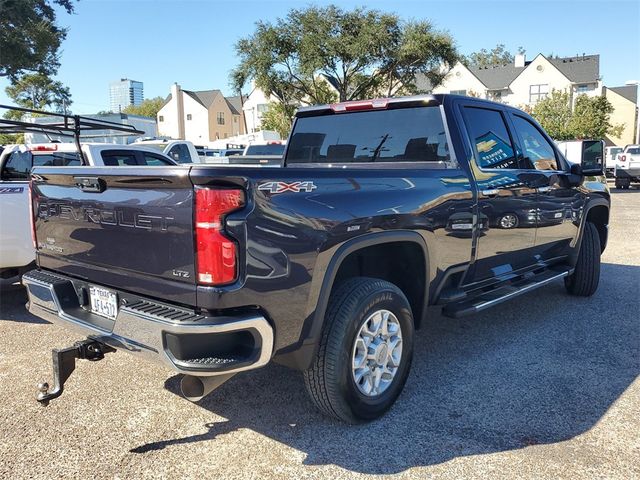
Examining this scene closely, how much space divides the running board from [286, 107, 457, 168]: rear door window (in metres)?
1.01

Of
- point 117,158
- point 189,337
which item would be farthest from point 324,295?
point 117,158

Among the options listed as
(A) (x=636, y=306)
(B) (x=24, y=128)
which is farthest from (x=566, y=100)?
(B) (x=24, y=128)

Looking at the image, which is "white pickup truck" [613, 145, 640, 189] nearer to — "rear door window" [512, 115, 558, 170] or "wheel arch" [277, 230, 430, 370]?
"rear door window" [512, 115, 558, 170]

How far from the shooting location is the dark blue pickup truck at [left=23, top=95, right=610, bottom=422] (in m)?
2.48

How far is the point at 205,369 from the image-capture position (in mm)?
2455

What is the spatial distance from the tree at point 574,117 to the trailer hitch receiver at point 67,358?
133 feet

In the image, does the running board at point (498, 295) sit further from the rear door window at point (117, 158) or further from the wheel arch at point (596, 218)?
the rear door window at point (117, 158)

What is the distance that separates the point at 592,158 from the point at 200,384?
4538 mm

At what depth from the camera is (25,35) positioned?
71.1 ft

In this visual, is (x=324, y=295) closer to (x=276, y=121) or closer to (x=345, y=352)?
(x=345, y=352)

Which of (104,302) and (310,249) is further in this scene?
(104,302)

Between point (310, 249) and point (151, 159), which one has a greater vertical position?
point (151, 159)

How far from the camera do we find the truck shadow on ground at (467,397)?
9.84ft

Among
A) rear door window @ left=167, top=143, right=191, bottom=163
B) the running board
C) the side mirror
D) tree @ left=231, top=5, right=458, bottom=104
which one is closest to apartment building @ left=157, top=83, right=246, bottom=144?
tree @ left=231, top=5, right=458, bottom=104
